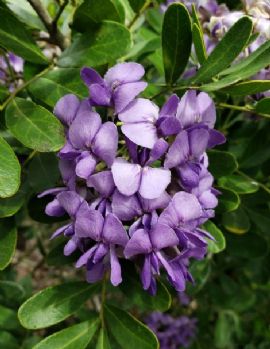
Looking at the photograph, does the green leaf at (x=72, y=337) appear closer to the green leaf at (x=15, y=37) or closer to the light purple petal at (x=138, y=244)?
the light purple petal at (x=138, y=244)

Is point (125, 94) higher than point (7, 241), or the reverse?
point (125, 94)

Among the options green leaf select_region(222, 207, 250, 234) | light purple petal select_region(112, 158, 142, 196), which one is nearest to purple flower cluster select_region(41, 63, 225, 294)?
light purple petal select_region(112, 158, 142, 196)

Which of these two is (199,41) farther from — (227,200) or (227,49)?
(227,200)

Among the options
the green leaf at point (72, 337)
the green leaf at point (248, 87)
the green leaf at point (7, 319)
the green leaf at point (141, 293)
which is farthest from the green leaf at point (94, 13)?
the green leaf at point (7, 319)

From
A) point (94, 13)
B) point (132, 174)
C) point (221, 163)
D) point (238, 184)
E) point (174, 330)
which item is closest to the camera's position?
point (132, 174)

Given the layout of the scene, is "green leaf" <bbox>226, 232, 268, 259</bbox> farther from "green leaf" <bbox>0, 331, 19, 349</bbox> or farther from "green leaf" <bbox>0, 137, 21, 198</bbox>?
"green leaf" <bbox>0, 137, 21, 198</bbox>

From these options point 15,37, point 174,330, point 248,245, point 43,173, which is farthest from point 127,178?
point 174,330

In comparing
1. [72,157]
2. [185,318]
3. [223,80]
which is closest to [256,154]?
[223,80]
